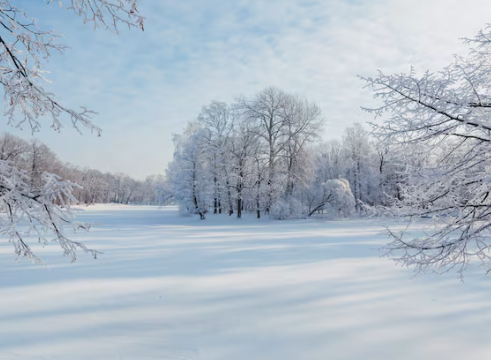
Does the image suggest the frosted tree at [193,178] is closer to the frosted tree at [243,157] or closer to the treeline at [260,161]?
the treeline at [260,161]

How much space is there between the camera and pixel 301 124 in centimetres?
2558

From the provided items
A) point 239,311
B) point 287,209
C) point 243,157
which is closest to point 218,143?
point 243,157

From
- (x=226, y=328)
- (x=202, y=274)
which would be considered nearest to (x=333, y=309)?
(x=226, y=328)

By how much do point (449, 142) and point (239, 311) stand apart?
11.7ft

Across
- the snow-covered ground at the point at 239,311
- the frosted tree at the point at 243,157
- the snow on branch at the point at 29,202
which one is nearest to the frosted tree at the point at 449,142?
the snow-covered ground at the point at 239,311

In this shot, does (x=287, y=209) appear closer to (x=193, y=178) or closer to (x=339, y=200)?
(x=339, y=200)

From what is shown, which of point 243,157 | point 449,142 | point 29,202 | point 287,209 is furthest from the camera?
point 243,157

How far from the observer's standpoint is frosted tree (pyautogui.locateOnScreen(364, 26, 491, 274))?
11.5 ft

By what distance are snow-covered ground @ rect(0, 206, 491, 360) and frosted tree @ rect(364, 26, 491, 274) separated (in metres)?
0.98

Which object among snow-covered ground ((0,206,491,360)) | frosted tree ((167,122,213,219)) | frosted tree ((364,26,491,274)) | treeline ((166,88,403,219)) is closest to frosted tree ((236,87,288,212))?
treeline ((166,88,403,219))

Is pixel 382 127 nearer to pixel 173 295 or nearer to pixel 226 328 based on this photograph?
pixel 226 328

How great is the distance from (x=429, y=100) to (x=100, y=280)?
604 cm

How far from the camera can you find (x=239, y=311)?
14.3 feet

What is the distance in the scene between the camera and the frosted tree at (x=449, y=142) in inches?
138
